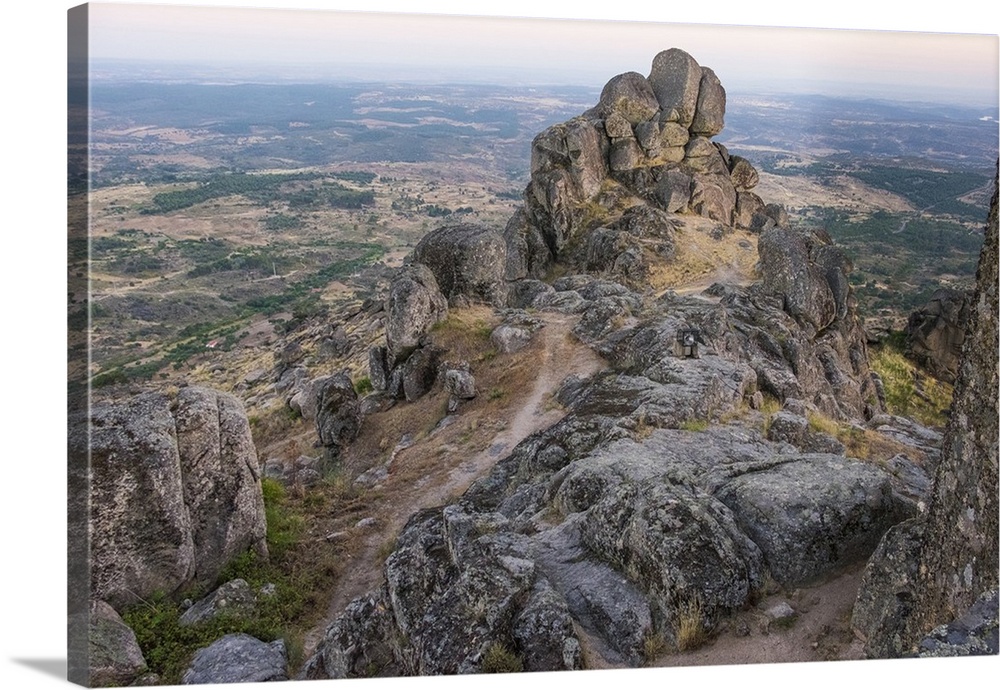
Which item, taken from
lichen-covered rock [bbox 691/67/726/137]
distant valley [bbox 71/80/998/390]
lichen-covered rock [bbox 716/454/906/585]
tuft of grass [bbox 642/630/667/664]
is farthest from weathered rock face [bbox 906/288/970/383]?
tuft of grass [bbox 642/630/667/664]

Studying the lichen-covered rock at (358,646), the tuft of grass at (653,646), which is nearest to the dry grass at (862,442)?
the tuft of grass at (653,646)

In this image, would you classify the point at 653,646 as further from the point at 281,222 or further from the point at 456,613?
the point at 281,222

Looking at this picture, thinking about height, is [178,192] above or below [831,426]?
above

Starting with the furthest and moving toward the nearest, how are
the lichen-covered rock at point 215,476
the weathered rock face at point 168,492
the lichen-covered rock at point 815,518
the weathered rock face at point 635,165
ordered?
the weathered rock face at point 635,165
the lichen-covered rock at point 215,476
the weathered rock face at point 168,492
the lichen-covered rock at point 815,518

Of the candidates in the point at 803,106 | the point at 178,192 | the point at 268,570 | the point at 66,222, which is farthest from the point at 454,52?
the point at 178,192

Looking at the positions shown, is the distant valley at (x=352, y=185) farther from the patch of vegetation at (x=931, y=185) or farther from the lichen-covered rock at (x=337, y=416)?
the lichen-covered rock at (x=337, y=416)

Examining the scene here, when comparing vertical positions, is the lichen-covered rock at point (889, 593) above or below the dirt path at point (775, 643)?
above

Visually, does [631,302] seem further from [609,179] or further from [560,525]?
[609,179]
